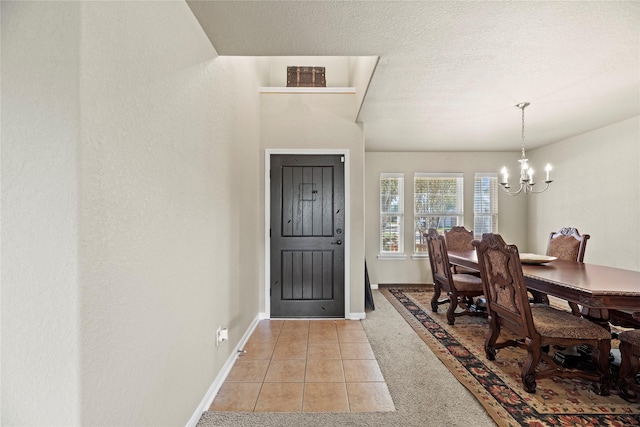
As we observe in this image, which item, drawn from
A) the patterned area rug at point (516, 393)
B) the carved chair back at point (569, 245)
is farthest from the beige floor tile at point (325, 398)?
the carved chair back at point (569, 245)

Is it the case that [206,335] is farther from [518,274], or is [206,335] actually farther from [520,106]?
[520,106]

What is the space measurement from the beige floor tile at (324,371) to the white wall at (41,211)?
163 cm

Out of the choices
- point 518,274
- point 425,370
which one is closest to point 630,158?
point 518,274

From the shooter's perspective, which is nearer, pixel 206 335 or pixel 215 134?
pixel 206 335

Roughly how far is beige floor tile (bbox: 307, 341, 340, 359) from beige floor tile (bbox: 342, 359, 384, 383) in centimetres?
16

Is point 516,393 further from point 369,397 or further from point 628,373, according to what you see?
point 369,397

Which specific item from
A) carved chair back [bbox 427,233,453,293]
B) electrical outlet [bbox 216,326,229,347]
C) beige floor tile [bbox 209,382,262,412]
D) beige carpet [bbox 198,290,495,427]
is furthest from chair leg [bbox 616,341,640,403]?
electrical outlet [bbox 216,326,229,347]

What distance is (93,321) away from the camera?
959mm

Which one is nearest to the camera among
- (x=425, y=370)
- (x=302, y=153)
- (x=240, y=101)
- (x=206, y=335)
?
(x=206, y=335)

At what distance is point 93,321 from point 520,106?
398cm

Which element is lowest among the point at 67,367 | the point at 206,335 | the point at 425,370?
the point at 425,370

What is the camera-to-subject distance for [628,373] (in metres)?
1.99

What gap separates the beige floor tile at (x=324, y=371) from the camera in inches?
87.5

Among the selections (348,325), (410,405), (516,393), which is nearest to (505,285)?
(516,393)
